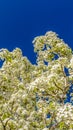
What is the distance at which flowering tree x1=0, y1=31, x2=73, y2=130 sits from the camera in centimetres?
2353

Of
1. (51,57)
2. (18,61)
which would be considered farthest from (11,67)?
(51,57)

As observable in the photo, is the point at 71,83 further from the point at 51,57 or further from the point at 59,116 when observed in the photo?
the point at 59,116

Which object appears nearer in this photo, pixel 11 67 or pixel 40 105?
pixel 40 105

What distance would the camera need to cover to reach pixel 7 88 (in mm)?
27562

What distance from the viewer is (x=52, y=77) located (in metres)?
23.1

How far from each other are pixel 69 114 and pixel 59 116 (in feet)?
1.85

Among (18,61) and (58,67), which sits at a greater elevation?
(18,61)

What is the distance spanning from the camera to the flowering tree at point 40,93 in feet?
77.2

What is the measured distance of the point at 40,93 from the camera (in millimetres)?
24750

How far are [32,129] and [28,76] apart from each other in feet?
35.3

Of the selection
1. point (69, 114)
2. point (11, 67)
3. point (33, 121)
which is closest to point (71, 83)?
point (33, 121)

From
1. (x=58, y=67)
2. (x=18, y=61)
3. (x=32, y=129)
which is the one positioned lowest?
(x=32, y=129)

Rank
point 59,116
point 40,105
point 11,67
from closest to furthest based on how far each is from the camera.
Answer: point 59,116 < point 40,105 < point 11,67

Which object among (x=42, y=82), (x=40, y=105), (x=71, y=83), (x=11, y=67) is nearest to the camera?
(x=42, y=82)
